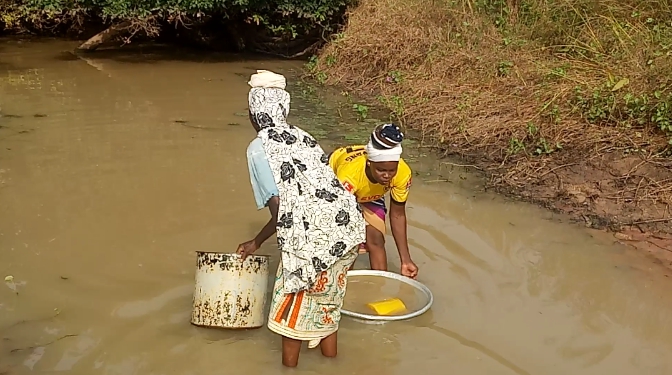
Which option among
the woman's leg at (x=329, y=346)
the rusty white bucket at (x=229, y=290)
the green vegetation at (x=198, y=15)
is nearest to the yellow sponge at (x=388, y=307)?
the woman's leg at (x=329, y=346)

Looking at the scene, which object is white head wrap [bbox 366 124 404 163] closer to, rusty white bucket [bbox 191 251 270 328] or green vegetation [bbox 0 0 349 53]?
rusty white bucket [bbox 191 251 270 328]

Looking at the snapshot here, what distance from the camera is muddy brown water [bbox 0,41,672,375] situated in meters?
3.41

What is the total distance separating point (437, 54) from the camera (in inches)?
320

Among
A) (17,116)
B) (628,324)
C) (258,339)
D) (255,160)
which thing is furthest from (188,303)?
(17,116)

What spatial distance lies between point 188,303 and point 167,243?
77cm

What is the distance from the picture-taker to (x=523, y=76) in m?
7.00

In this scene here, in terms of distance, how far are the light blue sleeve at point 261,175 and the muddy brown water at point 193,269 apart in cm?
88

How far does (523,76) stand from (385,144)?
4.18 m

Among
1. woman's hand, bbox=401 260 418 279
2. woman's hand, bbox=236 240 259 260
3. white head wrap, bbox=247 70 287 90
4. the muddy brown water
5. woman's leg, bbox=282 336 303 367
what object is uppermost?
white head wrap, bbox=247 70 287 90

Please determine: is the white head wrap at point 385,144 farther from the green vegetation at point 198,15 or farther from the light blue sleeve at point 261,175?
the green vegetation at point 198,15

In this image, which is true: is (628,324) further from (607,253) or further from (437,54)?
(437,54)

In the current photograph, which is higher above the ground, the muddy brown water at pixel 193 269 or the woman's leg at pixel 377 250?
the woman's leg at pixel 377 250

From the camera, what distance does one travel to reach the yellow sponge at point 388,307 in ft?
12.6

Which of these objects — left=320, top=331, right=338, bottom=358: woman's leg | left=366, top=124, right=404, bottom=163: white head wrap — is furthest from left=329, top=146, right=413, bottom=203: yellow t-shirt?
left=320, top=331, right=338, bottom=358: woman's leg
